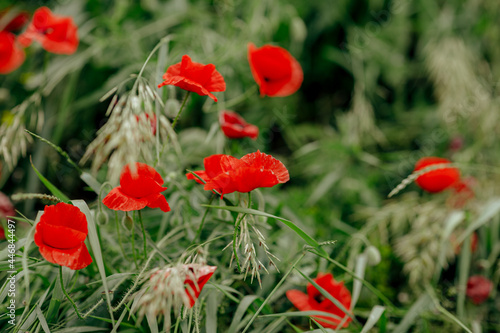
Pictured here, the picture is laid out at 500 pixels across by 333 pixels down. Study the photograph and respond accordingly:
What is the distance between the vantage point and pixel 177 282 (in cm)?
41

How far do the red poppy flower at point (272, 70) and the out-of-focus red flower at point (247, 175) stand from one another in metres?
0.26

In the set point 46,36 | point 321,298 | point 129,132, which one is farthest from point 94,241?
point 46,36

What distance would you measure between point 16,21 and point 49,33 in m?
0.45

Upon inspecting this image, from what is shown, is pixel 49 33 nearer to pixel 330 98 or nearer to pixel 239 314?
pixel 239 314

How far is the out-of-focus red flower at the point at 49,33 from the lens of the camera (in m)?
0.88

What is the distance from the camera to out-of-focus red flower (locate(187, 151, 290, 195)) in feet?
1.57

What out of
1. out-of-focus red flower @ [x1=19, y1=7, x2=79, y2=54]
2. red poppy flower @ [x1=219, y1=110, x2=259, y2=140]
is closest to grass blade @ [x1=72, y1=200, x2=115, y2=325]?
red poppy flower @ [x1=219, y1=110, x2=259, y2=140]

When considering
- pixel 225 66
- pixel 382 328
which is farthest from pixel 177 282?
pixel 225 66

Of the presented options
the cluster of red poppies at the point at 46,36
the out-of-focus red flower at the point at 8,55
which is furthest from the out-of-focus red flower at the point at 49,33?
the out-of-focus red flower at the point at 8,55

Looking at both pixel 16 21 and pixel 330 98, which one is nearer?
pixel 16 21

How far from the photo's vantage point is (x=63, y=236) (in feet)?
1.59

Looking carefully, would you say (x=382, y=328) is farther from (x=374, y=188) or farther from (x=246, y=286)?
(x=374, y=188)

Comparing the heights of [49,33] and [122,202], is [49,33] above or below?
Answer: above

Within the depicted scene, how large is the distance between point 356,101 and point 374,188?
1.04 ft
